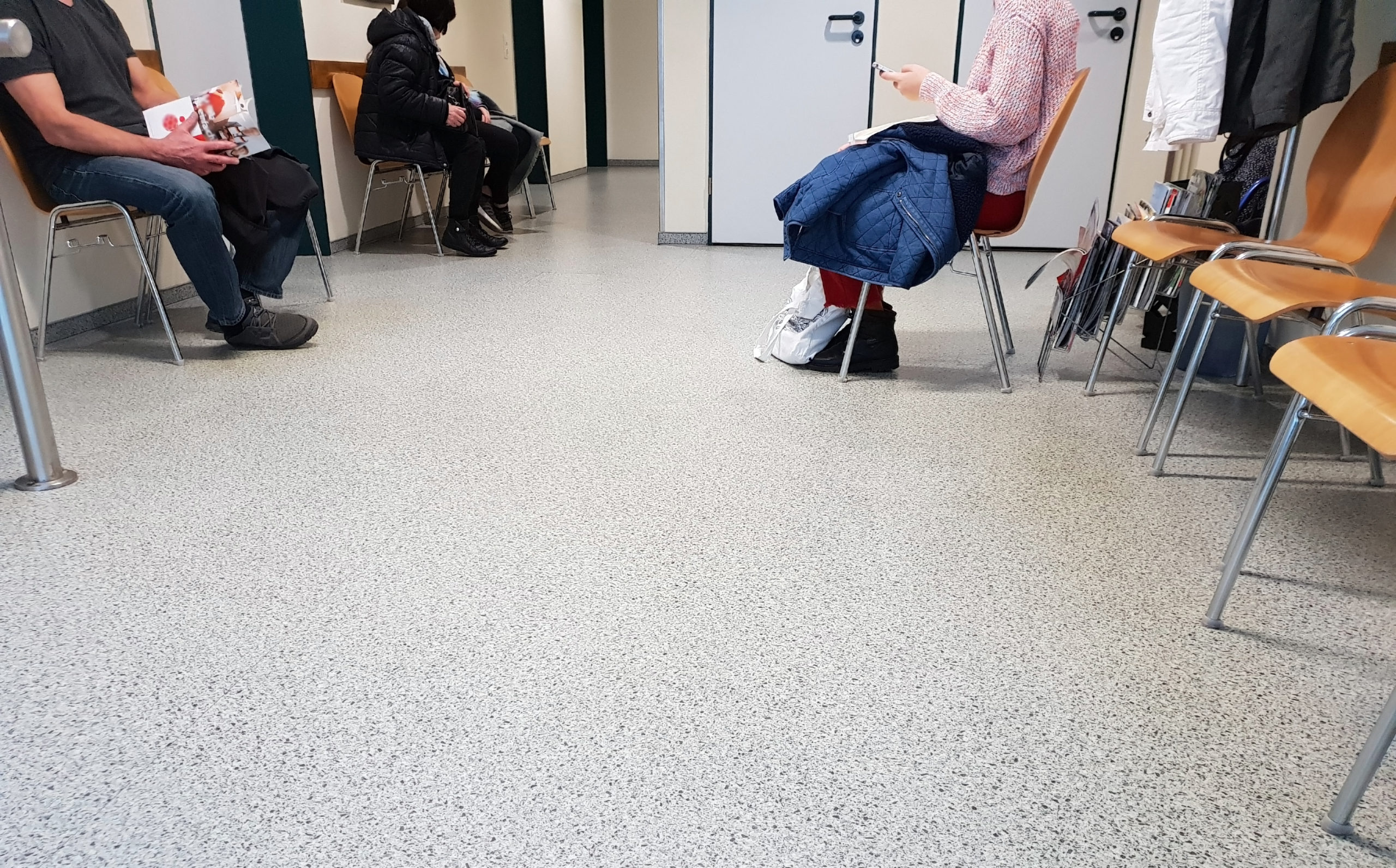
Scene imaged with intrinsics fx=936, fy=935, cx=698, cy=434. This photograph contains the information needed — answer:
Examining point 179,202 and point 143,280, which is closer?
point 179,202

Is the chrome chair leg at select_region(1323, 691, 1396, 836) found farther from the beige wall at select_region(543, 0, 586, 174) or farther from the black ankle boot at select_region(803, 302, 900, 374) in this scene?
the beige wall at select_region(543, 0, 586, 174)

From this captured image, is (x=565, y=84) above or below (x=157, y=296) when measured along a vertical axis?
above

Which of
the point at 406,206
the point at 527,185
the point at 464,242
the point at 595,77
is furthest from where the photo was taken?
the point at 595,77

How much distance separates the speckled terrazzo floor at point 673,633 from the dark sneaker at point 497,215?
2.71 m

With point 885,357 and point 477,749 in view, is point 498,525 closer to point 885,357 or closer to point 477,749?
point 477,749

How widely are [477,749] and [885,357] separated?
192cm

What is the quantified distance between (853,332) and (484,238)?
2695 millimetres

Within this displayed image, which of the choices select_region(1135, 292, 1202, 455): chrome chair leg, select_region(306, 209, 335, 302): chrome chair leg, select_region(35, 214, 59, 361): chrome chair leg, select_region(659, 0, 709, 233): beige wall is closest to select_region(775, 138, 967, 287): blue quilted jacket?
select_region(1135, 292, 1202, 455): chrome chair leg

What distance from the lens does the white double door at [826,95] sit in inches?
174

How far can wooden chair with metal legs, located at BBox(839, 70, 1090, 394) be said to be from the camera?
7.72 feet

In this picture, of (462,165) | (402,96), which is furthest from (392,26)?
(462,165)

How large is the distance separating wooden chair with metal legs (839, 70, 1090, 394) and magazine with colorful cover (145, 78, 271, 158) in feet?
6.28

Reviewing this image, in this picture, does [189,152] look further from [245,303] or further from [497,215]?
[497,215]

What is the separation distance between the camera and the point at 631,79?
9.43 meters
